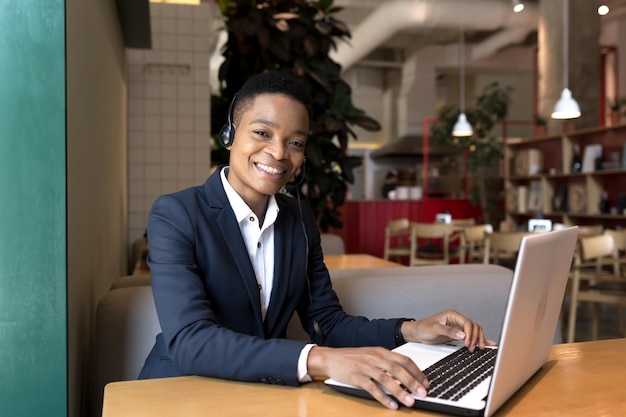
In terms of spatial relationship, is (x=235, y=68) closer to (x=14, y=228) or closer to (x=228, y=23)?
(x=228, y=23)

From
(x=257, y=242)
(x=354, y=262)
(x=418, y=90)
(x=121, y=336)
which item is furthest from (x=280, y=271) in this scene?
(x=418, y=90)

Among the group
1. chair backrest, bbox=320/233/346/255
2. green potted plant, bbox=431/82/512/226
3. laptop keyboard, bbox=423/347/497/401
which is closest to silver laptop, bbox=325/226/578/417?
laptop keyboard, bbox=423/347/497/401

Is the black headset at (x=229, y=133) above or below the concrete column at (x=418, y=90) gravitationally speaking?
below

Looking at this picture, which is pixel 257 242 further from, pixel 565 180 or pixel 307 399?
pixel 565 180

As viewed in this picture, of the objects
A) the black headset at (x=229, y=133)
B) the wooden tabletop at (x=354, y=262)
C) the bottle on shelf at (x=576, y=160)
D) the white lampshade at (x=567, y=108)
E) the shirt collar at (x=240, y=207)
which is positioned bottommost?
the wooden tabletop at (x=354, y=262)

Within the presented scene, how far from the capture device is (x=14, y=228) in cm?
130

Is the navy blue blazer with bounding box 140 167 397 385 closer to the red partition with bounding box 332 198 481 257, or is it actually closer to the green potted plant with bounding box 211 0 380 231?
the green potted plant with bounding box 211 0 380 231

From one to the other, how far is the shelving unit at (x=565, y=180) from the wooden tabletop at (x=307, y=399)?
6.45 metres

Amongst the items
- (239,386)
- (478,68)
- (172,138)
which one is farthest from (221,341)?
(478,68)

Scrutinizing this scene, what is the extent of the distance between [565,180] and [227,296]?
25.3 feet

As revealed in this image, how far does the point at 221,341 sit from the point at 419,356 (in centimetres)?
36

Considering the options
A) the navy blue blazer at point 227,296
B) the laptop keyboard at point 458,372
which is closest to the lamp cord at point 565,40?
the navy blue blazer at point 227,296

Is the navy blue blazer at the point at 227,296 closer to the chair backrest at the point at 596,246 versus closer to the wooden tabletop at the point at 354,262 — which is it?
the wooden tabletop at the point at 354,262

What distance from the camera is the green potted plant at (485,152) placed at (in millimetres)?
9406
